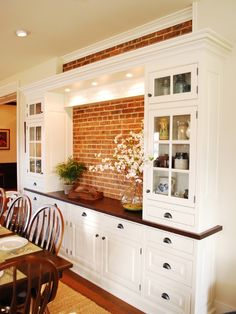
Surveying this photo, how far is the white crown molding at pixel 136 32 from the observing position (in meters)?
2.76

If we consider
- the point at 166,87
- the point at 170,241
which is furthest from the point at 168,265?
the point at 166,87

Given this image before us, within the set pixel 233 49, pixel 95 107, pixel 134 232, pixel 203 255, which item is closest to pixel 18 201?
pixel 134 232

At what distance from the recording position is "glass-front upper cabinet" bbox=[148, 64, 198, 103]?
2295 mm

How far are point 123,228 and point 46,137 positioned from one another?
Result: 76.0 inches

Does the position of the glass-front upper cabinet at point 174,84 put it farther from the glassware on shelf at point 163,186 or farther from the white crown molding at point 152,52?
the glassware on shelf at point 163,186

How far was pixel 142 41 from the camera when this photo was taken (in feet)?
10.4

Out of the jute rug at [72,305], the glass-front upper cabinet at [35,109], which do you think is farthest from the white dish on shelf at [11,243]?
the glass-front upper cabinet at [35,109]

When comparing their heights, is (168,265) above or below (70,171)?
below

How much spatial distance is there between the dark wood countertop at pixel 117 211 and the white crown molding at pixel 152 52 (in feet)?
4.81

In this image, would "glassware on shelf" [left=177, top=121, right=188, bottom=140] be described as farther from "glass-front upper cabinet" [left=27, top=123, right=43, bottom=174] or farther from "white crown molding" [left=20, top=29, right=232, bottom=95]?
"glass-front upper cabinet" [left=27, top=123, right=43, bottom=174]

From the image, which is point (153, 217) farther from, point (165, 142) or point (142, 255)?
point (165, 142)

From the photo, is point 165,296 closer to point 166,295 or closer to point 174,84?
point 166,295

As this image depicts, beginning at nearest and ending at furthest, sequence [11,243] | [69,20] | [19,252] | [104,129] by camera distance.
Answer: [19,252] → [11,243] → [69,20] → [104,129]

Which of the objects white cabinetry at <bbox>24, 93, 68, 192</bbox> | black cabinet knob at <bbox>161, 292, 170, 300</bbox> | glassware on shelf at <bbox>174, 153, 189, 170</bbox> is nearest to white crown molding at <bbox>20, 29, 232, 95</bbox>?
white cabinetry at <bbox>24, 93, 68, 192</bbox>
